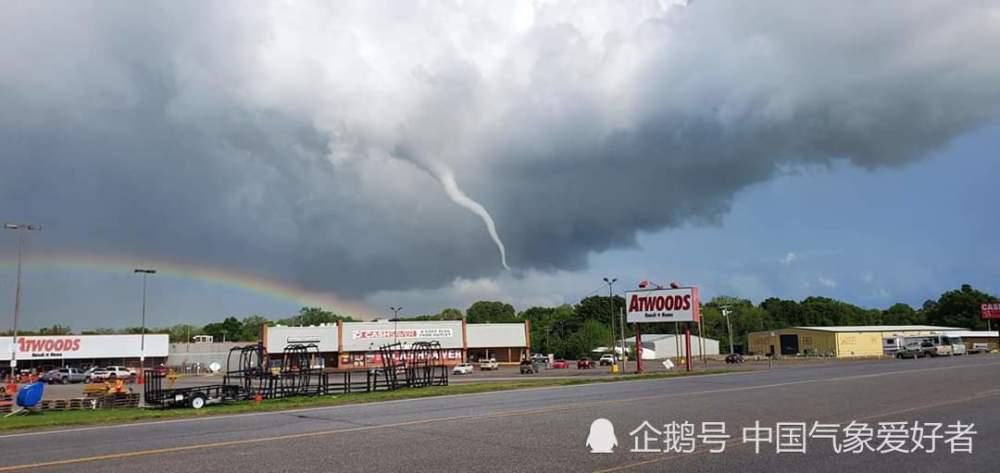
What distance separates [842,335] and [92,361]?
10458 cm

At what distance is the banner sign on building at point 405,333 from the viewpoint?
97312mm

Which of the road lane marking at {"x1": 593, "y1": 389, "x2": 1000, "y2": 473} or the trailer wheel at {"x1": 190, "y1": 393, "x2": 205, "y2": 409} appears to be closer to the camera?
the road lane marking at {"x1": 593, "y1": 389, "x2": 1000, "y2": 473}

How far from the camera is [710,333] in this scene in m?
183

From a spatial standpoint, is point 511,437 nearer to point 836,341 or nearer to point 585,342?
point 836,341

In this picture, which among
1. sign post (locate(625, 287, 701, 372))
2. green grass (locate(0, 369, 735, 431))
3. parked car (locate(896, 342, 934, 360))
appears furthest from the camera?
parked car (locate(896, 342, 934, 360))

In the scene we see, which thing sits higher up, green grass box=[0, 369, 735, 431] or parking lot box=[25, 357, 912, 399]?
green grass box=[0, 369, 735, 431]

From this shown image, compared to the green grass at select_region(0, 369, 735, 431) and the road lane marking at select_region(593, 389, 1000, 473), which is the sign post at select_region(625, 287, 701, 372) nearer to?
the green grass at select_region(0, 369, 735, 431)

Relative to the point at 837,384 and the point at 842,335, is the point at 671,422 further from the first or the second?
the point at 842,335

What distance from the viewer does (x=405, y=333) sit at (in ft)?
324

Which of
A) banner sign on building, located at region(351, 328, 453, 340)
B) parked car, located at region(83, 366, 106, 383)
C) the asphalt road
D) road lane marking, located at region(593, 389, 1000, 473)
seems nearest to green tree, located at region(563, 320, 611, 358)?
banner sign on building, located at region(351, 328, 453, 340)

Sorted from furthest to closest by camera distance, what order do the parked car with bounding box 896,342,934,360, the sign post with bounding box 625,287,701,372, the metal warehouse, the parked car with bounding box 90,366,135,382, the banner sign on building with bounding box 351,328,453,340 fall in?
the banner sign on building with bounding box 351,328,453,340 < the metal warehouse < the parked car with bounding box 896,342,934,360 < the parked car with bounding box 90,366,135,382 < the sign post with bounding box 625,287,701,372

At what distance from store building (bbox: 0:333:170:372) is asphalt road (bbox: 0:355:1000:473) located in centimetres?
7807

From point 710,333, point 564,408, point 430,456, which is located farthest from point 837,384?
point 710,333

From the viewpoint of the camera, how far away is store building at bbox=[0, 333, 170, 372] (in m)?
86.2
